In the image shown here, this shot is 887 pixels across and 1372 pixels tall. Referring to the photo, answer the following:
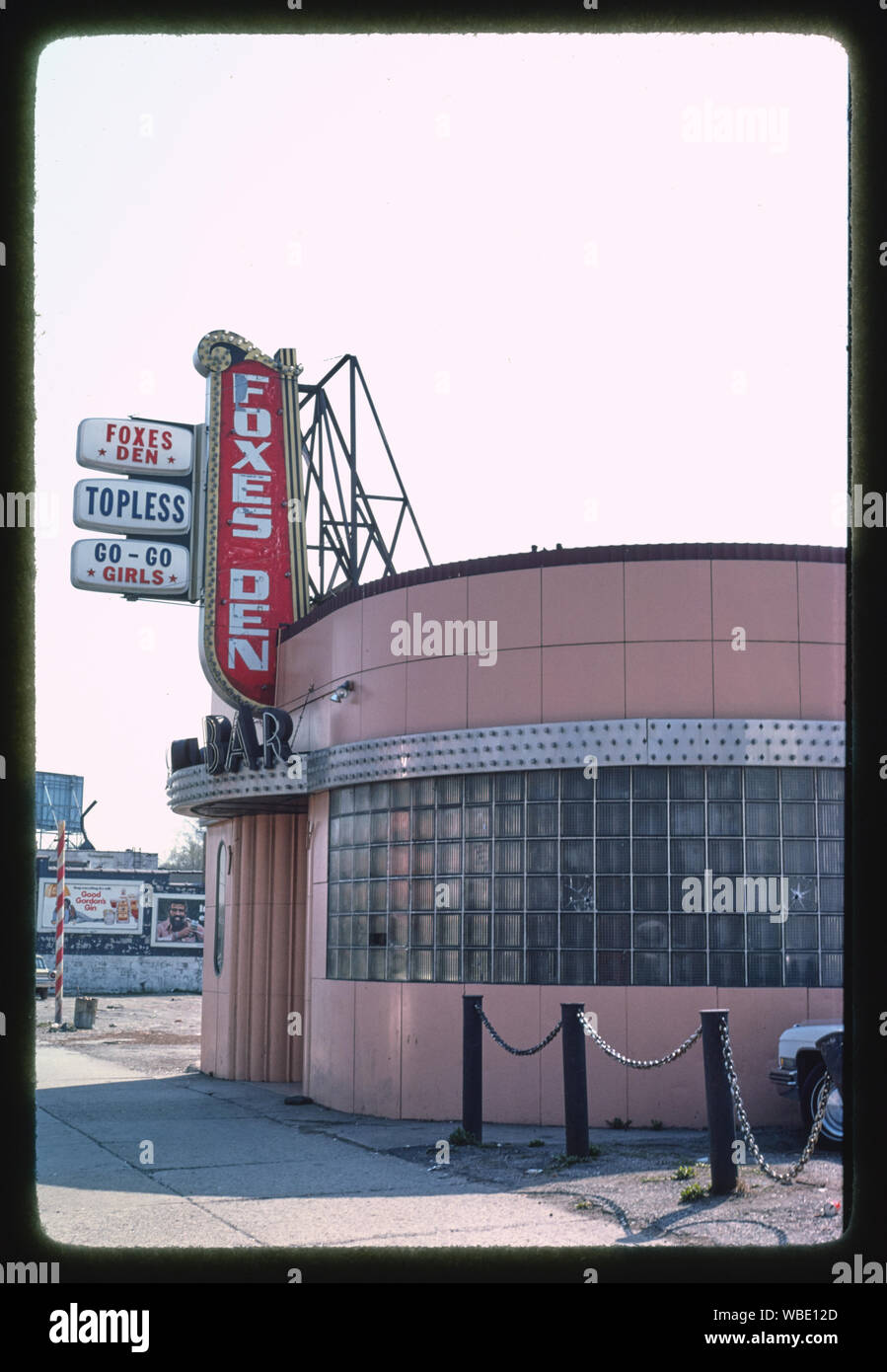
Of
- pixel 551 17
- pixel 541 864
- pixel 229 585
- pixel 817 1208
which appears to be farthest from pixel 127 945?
pixel 551 17

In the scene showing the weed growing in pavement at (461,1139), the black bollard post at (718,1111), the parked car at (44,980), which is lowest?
the parked car at (44,980)

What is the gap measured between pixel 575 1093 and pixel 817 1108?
1.88 metres

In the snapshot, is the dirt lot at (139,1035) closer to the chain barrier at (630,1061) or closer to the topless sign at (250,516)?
the topless sign at (250,516)

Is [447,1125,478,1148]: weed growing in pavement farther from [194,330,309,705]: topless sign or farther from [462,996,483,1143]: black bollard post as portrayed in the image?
[194,330,309,705]: topless sign

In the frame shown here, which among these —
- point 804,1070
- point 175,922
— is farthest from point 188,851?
point 804,1070

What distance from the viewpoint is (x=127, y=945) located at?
54281 millimetres

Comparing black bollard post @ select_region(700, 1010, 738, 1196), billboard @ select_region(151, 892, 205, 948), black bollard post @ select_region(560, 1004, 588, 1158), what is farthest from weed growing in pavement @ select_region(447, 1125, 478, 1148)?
billboard @ select_region(151, 892, 205, 948)

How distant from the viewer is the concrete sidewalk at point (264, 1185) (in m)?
7.57

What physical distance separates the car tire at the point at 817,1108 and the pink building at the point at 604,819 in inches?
40.6

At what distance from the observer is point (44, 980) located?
45.7 meters

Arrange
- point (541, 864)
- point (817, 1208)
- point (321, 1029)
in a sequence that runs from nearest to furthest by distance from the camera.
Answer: point (817, 1208), point (541, 864), point (321, 1029)

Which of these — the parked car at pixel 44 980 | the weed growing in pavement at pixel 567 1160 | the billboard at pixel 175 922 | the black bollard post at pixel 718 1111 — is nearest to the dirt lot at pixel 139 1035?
the parked car at pixel 44 980
